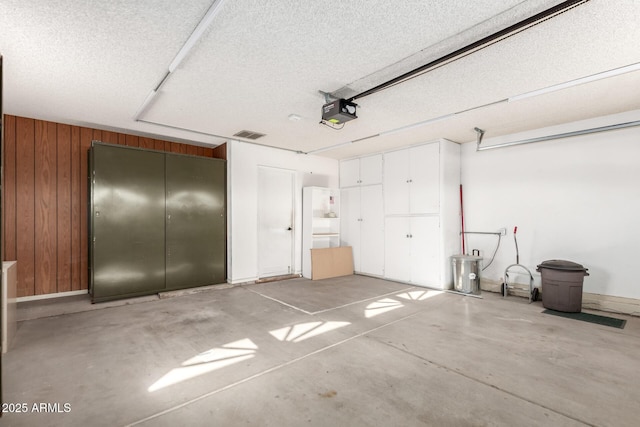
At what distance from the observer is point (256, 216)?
604 cm

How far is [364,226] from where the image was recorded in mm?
6734

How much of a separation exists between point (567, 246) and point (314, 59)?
15.5 feet

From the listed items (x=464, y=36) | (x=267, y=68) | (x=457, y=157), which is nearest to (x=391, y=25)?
(x=464, y=36)

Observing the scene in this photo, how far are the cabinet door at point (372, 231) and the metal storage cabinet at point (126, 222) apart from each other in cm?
405

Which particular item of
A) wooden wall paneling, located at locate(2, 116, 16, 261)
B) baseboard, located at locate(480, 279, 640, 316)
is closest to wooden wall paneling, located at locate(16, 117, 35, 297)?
wooden wall paneling, located at locate(2, 116, 16, 261)

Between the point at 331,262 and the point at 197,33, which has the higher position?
the point at 197,33

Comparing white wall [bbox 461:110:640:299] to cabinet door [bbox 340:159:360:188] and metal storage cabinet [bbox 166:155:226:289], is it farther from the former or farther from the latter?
metal storage cabinet [bbox 166:155:226:289]

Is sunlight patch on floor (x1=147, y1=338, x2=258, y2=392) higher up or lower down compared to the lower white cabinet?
lower down

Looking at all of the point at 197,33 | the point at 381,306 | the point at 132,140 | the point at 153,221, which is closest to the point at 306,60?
the point at 197,33

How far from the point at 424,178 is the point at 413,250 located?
4.66 ft

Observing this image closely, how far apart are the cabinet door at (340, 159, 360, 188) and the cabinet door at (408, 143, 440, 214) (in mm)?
1406

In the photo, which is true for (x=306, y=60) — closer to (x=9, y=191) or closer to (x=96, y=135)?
(x=96, y=135)

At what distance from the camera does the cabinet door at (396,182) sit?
5.98m

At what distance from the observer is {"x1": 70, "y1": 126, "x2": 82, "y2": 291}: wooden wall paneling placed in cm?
488
